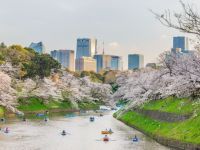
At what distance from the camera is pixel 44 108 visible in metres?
104

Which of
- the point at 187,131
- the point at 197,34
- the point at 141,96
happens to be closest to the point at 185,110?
the point at 187,131

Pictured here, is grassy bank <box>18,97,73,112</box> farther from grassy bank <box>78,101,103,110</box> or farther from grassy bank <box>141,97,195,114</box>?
grassy bank <box>141,97,195,114</box>

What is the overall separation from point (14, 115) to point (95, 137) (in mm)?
36839

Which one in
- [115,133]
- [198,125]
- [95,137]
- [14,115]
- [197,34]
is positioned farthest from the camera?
[14,115]

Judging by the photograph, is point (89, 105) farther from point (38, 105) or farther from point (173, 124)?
point (173, 124)

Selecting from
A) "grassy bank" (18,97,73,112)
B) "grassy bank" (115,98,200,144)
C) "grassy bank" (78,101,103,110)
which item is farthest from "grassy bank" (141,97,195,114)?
"grassy bank" (78,101,103,110)

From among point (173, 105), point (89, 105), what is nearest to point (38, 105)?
point (89, 105)

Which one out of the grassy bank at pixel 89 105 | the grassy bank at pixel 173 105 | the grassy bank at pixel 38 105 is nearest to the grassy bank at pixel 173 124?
the grassy bank at pixel 173 105

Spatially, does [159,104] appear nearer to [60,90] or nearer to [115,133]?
[115,133]

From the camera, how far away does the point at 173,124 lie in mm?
48469

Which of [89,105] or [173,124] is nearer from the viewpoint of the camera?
[173,124]

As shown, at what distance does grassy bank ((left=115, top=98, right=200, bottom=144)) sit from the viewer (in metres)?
40.5

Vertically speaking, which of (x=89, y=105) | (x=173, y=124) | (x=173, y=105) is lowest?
(x=89, y=105)

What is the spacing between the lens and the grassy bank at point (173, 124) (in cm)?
4051
